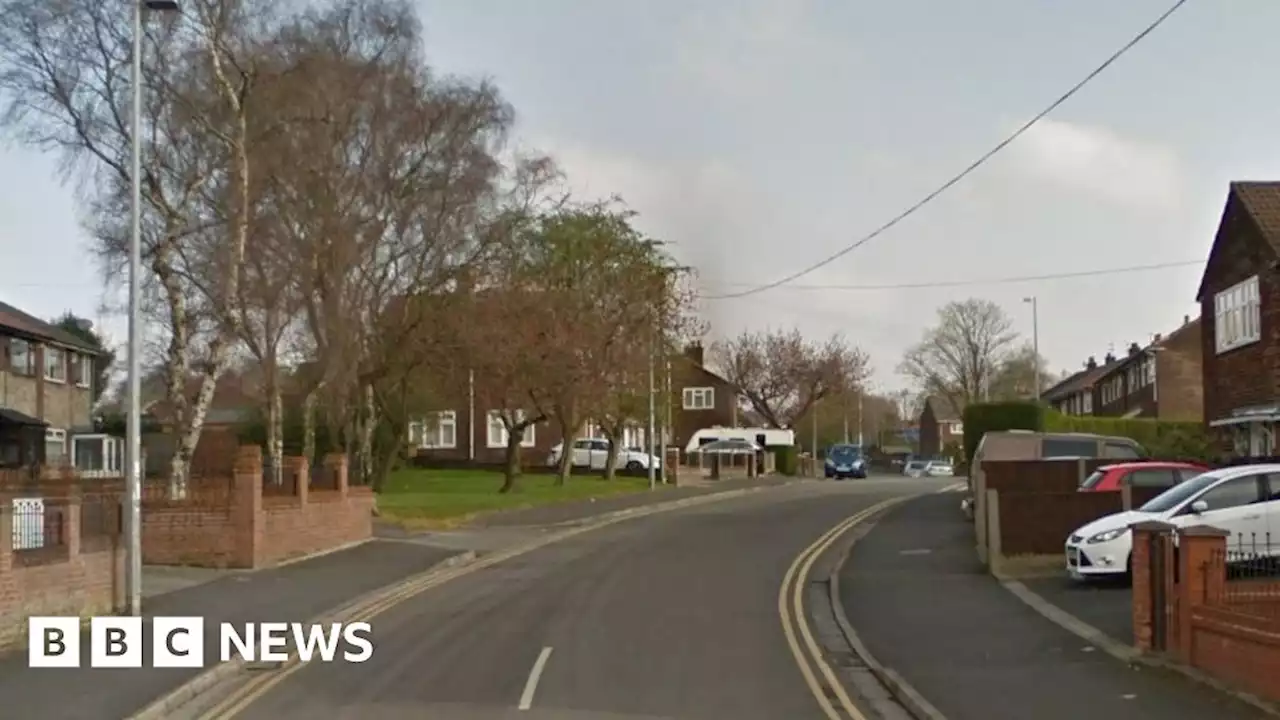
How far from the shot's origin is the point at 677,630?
17797mm

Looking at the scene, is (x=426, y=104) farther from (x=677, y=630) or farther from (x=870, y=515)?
(x=677, y=630)

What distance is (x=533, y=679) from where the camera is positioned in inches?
549

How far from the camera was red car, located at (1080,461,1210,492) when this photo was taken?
24.8 meters

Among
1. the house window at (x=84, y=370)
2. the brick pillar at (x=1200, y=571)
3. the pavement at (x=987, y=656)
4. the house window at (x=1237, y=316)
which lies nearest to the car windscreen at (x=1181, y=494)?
the pavement at (x=987, y=656)

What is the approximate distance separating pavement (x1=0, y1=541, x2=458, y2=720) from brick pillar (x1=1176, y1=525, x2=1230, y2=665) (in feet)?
31.1

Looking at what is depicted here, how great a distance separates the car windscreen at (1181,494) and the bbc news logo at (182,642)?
11.1 meters

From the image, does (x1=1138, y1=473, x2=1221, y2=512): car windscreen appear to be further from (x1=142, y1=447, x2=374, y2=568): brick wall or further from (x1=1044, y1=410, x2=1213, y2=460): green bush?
(x1=1044, y1=410, x2=1213, y2=460): green bush

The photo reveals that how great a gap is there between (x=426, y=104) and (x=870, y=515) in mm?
16592

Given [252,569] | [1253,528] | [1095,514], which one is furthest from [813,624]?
[252,569]

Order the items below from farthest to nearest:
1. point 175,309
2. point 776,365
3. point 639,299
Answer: point 776,365 < point 639,299 < point 175,309

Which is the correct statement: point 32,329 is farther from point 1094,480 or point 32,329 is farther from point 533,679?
point 533,679

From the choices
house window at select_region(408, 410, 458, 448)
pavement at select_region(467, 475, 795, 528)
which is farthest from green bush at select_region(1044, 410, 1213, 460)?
house window at select_region(408, 410, 458, 448)

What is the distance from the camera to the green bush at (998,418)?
43844mm

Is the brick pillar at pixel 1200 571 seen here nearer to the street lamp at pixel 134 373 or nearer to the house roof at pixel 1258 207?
the street lamp at pixel 134 373
